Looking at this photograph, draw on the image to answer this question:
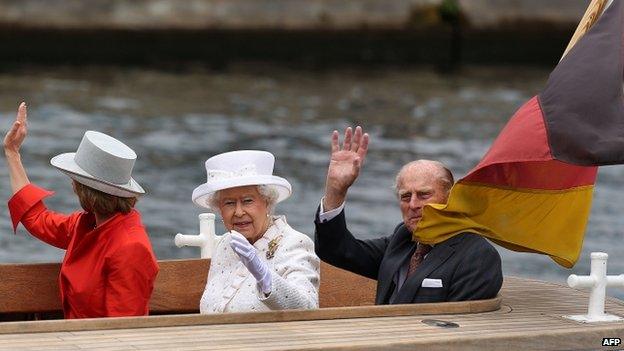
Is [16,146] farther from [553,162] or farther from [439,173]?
[553,162]

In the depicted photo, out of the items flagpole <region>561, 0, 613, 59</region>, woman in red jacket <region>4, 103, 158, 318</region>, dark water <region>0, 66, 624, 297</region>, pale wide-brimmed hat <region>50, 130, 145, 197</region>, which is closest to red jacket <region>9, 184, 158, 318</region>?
woman in red jacket <region>4, 103, 158, 318</region>

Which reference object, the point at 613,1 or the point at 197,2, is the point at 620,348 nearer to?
the point at 613,1

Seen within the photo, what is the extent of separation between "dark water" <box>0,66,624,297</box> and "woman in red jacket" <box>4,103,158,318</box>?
788 centimetres

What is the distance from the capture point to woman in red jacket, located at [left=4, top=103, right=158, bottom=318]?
622cm

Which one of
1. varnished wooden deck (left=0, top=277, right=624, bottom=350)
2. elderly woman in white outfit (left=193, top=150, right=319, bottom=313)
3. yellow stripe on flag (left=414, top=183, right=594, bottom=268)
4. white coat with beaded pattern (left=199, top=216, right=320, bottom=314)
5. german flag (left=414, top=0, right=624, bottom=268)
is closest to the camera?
varnished wooden deck (left=0, top=277, right=624, bottom=350)

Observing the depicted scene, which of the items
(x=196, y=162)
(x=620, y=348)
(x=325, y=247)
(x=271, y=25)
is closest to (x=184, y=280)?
(x=325, y=247)

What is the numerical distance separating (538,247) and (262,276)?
1.49 m

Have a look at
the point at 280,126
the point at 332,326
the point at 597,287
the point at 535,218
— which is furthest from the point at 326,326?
the point at 280,126

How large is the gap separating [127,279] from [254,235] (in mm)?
530

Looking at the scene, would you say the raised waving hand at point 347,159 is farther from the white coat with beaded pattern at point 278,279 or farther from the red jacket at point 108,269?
the red jacket at point 108,269

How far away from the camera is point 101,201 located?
632 centimetres

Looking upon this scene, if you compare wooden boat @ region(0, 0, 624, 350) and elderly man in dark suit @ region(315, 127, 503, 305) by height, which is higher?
elderly man in dark suit @ region(315, 127, 503, 305)

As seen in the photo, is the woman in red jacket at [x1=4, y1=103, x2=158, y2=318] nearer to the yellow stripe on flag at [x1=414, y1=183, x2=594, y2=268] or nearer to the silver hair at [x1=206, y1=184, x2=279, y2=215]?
the silver hair at [x1=206, y1=184, x2=279, y2=215]

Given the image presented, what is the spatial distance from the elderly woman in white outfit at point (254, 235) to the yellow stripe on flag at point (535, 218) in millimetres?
861
